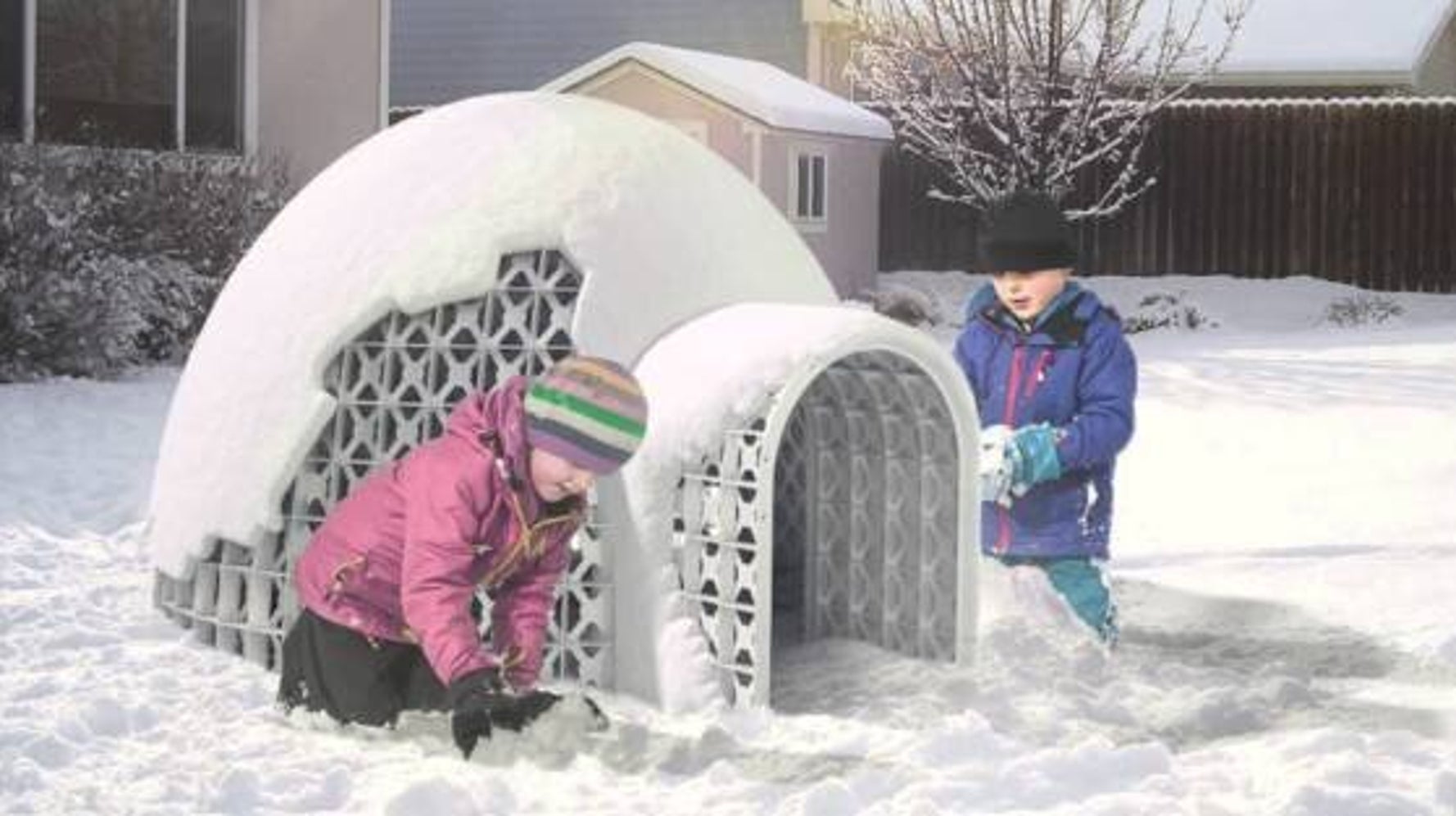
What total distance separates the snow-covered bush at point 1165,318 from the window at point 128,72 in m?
8.25

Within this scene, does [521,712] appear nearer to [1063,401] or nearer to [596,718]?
[596,718]

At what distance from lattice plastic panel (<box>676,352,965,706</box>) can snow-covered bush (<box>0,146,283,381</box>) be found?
229 inches

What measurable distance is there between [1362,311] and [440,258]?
619 inches

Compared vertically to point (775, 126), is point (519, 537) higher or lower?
lower

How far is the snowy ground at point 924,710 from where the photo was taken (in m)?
4.70

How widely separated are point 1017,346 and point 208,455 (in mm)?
2366

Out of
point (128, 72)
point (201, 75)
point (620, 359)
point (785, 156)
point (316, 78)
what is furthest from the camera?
point (785, 156)

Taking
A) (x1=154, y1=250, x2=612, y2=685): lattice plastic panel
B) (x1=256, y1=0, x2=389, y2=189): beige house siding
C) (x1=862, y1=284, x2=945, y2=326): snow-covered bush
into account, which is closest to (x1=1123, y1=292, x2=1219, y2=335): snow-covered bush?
(x1=862, y1=284, x2=945, y2=326): snow-covered bush

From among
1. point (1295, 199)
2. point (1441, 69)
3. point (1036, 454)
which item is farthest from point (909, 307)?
point (1036, 454)

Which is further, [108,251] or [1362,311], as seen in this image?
[1362,311]

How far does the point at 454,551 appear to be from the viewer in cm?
487

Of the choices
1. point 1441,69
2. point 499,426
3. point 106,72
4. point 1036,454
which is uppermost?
point 1441,69

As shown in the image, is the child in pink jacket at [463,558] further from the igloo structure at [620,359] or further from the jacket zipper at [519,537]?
the igloo structure at [620,359]

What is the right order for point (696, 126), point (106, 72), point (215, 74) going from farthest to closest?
point (696, 126)
point (215, 74)
point (106, 72)
